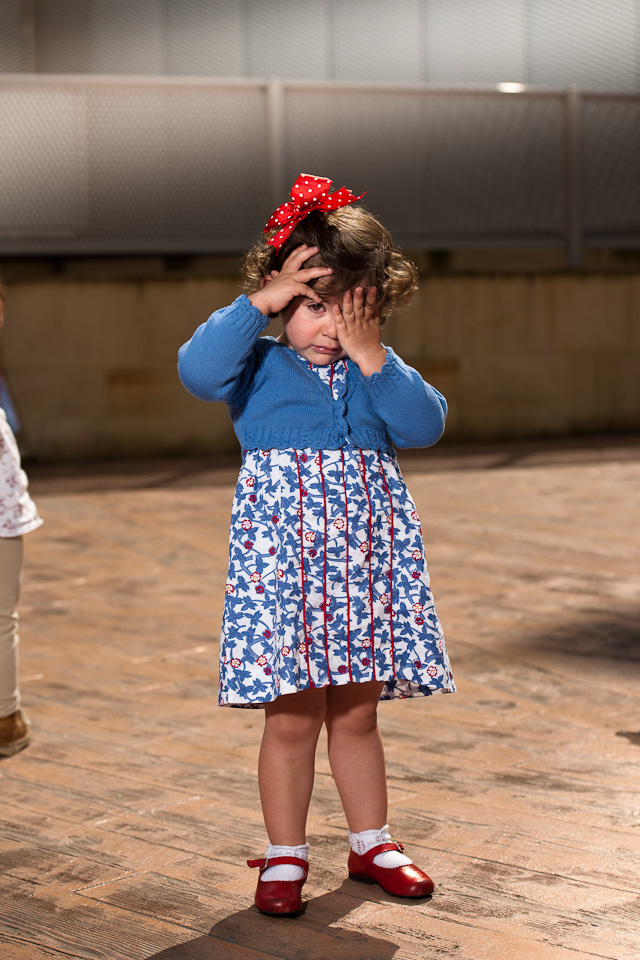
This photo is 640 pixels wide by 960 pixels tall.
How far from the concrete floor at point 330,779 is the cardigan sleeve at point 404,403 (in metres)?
0.85

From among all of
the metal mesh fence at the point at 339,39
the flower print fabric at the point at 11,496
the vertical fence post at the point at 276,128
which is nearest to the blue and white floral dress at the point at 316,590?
the flower print fabric at the point at 11,496

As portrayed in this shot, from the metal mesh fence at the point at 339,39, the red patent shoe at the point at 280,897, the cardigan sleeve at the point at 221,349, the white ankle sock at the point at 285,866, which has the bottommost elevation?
the red patent shoe at the point at 280,897

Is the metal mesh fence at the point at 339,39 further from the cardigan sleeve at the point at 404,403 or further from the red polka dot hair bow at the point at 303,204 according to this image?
the cardigan sleeve at the point at 404,403

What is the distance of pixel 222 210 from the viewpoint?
9945mm

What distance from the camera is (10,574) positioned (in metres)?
3.41

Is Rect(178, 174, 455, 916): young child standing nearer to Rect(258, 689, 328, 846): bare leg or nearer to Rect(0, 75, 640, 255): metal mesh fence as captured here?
Rect(258, 689, 328, 846): bare leg

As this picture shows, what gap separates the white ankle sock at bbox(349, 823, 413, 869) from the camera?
2.37 metres

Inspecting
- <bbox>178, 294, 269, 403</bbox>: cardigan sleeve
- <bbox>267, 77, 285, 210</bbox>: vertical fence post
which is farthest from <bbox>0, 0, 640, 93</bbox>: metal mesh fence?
<bbox>178, 294, 269, 403</bbox>: cardigan sleeve

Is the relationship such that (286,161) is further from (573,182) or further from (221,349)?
(221,349)

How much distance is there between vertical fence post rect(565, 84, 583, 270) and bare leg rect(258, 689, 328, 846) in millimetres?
8906

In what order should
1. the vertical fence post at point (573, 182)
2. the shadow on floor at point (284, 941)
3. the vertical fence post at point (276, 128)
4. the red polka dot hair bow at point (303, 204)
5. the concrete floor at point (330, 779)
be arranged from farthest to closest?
the vertical fence post at point (573, 182) → the vertical fence post at point (276, 128) → the red polka dot hair bow at point (303, 204) → the concrete floor at point (330, 779) → the shadow on floor at point (284, 941)

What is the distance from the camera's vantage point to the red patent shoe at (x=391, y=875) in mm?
2326

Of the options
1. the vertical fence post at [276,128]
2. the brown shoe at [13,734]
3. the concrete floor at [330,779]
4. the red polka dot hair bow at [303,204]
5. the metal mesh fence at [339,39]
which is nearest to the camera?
the concrete floor at [330,779]

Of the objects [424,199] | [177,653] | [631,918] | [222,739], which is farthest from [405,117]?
[631,918]
